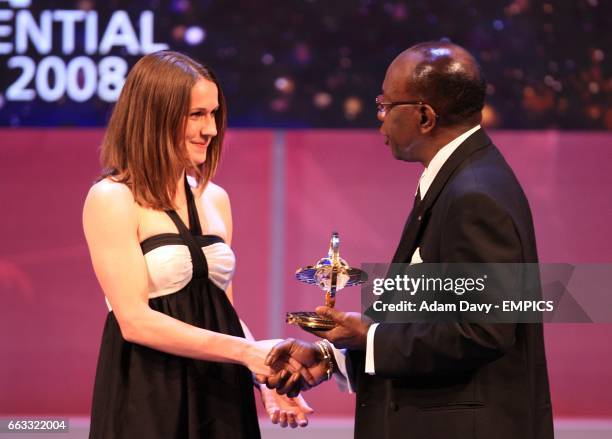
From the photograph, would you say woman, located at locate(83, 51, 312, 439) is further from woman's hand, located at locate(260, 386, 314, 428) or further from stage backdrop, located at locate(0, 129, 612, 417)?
stage backdrop, located at locate(0, 129, 612, 417)

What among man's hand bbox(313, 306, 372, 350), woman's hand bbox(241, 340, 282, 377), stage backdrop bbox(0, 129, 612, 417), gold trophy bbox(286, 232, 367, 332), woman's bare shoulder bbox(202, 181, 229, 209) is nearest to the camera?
man's hand bbox(313, 306, 372, 350)

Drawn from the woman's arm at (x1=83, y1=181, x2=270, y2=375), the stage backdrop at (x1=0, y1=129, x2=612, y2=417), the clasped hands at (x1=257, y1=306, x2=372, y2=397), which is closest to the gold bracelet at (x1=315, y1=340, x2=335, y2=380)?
the clasped hands at (x1=257, y1=306, x2=372, y2=397)

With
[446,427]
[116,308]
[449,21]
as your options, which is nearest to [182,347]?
[116,308]

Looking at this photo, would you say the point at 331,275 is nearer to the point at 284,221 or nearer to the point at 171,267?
the point at 171,267

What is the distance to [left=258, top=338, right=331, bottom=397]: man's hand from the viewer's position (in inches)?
105

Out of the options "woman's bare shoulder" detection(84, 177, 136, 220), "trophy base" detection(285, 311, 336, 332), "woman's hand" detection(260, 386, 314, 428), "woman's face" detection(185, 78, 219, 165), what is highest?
"woman's face" detection(185, 78, 219, 165)

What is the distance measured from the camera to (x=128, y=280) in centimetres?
249

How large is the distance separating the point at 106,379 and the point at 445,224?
43.6 inches

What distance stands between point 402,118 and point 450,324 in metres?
0.57

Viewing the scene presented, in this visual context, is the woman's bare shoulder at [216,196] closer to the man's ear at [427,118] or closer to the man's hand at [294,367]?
the man's hand at [294,367]

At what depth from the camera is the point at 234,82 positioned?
4.77 m

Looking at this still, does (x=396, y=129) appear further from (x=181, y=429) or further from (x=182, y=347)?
(x=181, y=429)

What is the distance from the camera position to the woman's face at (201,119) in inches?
106

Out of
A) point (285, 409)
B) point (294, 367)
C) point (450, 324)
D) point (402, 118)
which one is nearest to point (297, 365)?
point (294, 367)
